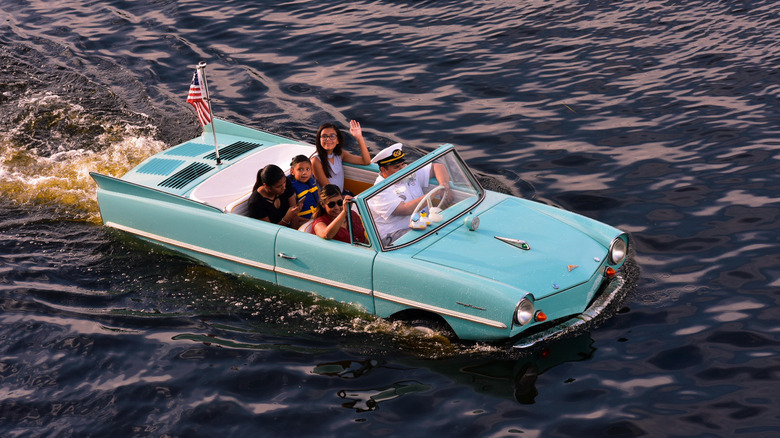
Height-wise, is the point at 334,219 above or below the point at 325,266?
above

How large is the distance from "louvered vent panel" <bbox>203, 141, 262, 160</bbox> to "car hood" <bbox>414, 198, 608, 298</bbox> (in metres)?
2.97

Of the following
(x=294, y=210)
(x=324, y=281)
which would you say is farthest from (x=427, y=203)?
(x=294, y=210)

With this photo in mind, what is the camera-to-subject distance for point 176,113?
12.1m

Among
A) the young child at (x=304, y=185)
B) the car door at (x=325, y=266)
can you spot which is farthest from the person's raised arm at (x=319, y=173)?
the car door at (x=325, y=266)

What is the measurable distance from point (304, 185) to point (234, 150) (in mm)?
1314

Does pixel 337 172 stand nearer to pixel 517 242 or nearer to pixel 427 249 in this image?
pixel 427 249

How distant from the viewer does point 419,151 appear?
10578 millimetres

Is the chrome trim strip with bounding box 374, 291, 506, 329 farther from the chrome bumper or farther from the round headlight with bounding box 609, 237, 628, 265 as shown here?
the round headlight with bounding box 609, 237, 628, 265

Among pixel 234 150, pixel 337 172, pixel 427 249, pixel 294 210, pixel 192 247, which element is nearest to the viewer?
pixel 427 249

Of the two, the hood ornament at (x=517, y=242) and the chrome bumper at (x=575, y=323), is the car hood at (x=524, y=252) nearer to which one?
the hood ornament at (x=517, y=242)

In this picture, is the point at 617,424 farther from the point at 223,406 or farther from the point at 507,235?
the point at 223,406

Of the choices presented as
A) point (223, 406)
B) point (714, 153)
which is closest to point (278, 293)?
point (223, 406)

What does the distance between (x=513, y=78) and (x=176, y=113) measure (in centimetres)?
532

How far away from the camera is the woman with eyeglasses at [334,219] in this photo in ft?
22.5
